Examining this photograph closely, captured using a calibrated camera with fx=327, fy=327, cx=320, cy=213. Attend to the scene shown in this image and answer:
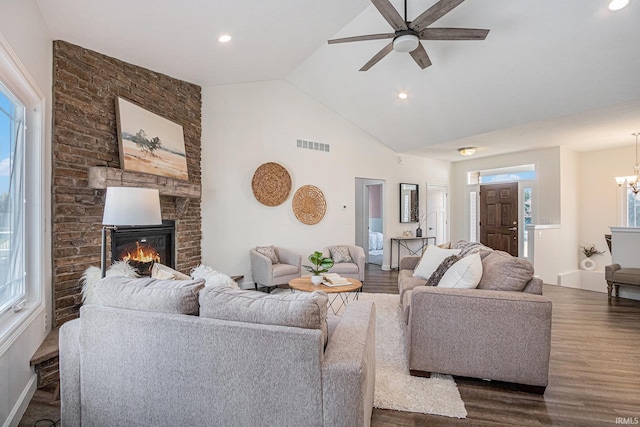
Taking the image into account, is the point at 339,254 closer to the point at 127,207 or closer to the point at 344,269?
the point at 344,269

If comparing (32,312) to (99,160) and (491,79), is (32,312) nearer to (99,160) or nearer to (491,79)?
(99,160)

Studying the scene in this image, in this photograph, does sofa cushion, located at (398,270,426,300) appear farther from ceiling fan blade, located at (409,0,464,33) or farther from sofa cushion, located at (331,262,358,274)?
ceiling fan blade, located at (409,0,464,33)

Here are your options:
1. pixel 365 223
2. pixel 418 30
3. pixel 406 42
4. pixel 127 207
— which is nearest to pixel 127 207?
pixel 127 207

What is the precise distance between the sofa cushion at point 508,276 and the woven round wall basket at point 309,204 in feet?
12.0

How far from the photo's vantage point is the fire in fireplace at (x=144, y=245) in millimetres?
3693

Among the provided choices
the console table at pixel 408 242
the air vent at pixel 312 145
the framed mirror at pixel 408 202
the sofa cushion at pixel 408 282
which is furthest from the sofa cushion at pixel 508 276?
the framed mirror at pixel 408 202

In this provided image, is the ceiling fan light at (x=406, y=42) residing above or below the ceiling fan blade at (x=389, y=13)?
below

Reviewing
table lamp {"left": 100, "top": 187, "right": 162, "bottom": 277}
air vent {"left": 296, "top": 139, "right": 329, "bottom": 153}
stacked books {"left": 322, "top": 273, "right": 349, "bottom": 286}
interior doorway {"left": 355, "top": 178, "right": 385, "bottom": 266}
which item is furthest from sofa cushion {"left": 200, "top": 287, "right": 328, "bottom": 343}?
interior doorway {"left": 355, "top": 178, "right": 385, "bottom": 266}

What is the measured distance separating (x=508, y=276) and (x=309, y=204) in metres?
3.92

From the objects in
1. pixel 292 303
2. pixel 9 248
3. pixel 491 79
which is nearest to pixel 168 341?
pixel 292 303

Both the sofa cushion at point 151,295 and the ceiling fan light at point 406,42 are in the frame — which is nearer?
the sofa cushion at point 151,295

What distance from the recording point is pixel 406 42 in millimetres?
2920

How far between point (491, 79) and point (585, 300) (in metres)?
3.36

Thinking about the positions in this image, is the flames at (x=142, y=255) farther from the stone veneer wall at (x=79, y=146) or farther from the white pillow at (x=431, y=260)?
the white pillow at (x=431, y=260)
